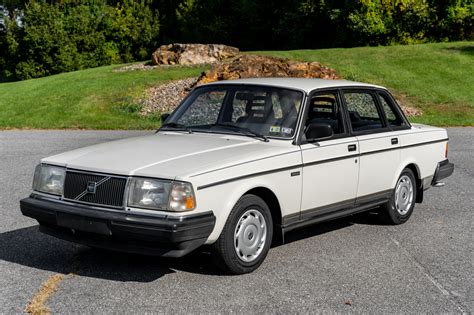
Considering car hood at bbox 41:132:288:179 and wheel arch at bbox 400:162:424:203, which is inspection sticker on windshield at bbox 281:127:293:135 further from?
wheel arch at bbox 400:162:424:203

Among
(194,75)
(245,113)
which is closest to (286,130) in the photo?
(245,113)

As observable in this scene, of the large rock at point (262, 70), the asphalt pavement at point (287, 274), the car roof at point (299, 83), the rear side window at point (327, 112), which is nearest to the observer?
the asphalt pavement at point (287, 274)

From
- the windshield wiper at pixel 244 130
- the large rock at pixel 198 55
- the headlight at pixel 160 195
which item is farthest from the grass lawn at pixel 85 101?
the headlight at pixel 160 195

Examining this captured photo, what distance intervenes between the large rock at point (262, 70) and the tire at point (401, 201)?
44.2 ft

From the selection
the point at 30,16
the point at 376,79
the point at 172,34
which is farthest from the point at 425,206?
the point at 172,34

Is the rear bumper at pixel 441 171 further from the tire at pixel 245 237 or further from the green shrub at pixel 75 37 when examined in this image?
the green shrub at pixel 75 37

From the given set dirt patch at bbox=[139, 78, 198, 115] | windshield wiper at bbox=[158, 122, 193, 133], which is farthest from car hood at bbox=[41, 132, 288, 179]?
dirt patch at bbox=[139, 78, 198, 115]

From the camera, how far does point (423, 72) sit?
1096 inches

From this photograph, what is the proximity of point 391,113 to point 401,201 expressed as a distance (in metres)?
1.04

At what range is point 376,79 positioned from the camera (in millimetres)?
26375

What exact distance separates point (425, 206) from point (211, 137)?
3679 millimetres

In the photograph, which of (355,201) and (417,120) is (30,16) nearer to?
(417,120)

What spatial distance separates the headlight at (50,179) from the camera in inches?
217

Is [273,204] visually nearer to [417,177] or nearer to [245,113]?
[245,113]
